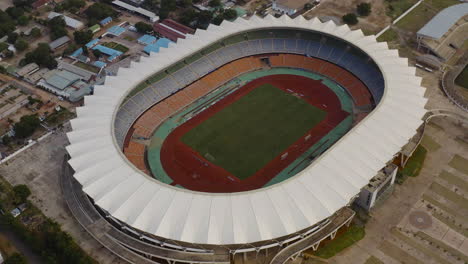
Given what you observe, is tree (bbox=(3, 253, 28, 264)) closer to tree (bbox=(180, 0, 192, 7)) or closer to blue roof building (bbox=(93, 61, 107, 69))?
blue roof building (bbox=(93, 61, 107, 69))

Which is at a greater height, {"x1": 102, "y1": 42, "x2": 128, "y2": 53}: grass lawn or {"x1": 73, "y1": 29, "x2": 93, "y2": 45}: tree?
{"x1": 102, "y1": 42, "x2": 128, "y2": 53}: grass lawn

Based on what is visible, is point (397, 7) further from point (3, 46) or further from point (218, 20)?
point (3, 46)

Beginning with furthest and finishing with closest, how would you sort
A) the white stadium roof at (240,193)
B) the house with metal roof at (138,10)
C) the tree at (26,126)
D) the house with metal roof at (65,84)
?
the house with metal roof at (138,10) < the house with metal roof at (65,84) < the tree at (26,126) < the white stadium roof at (240,193)

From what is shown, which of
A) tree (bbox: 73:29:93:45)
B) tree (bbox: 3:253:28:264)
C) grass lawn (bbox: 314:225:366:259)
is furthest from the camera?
tree (bbox: 73:29:93:45)

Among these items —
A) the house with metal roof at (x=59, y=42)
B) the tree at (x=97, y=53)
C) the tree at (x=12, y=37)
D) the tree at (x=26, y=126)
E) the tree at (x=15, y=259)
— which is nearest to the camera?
the tree at (x=15, y=259)

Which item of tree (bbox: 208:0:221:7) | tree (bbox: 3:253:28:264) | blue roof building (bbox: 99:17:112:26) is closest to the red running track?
tree (bbox: 3:253:28:264)

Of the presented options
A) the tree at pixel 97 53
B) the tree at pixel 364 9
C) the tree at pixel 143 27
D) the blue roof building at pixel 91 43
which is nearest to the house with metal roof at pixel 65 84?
the tree at pixel 97 53

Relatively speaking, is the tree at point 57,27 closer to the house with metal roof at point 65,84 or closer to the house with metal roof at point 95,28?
the house with metal roof at point 95,28
